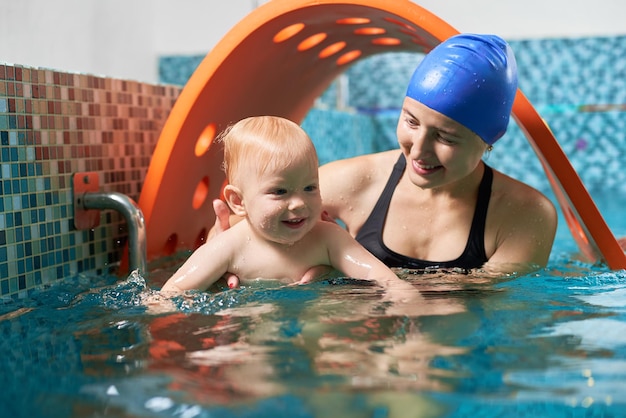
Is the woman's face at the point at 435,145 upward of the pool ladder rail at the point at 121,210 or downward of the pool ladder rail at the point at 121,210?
upward

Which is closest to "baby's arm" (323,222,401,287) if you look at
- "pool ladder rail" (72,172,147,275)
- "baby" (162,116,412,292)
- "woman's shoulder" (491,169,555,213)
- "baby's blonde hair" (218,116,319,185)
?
"baby" (162,116,412,292)

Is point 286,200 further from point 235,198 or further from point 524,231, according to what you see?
point 524,231

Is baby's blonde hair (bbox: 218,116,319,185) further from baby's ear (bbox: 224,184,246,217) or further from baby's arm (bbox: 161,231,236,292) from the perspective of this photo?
baby's arm (bbox: 161,231,236,292)

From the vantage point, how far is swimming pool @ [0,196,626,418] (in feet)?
4.22

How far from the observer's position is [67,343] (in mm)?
1693

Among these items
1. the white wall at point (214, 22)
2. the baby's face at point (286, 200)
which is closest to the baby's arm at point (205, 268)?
the baby's face at point (286, 200)

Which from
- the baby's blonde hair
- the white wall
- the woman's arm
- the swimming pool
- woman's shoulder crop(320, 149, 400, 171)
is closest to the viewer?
the swimming pool

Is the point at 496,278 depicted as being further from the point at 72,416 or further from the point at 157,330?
the point at 72,416

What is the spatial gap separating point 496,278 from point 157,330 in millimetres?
1072

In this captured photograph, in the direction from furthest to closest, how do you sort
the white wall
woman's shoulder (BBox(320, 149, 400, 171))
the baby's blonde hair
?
1. the white wall
2. woman's shoulder (BBox(320, 149, 400, 171))
3. the baby's blonde hair

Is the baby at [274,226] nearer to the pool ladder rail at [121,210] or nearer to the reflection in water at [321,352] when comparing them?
the reflection in water at [321,352]

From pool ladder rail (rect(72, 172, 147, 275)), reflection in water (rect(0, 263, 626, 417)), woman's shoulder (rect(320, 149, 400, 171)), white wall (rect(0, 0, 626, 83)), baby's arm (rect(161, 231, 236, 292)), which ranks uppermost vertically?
white wall (rect(0, 0, 626, 83))

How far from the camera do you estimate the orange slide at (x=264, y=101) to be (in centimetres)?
256

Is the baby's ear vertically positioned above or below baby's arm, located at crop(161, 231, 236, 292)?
above
